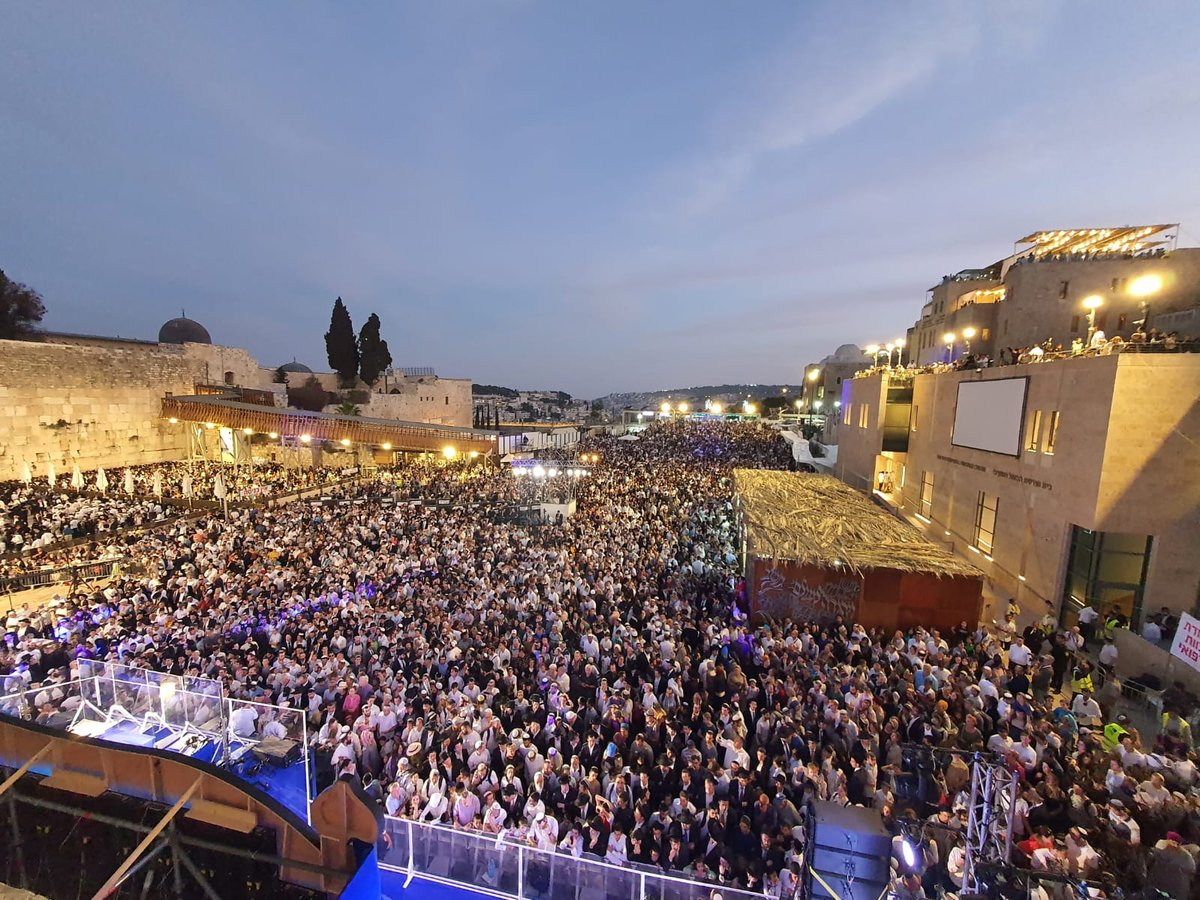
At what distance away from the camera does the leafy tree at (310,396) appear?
38.8 metres

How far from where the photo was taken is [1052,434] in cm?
1150

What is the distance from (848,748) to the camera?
20.8 feet

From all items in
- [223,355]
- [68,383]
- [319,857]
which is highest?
[223,355]

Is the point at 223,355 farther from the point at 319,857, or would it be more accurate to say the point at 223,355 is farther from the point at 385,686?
the point at 319,857

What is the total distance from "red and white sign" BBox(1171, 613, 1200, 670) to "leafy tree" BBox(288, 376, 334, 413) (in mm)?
43087

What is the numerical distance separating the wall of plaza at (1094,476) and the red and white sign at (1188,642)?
273cm

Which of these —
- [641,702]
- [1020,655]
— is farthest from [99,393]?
[1020,655]

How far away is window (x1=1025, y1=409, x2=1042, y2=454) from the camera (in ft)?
39.2

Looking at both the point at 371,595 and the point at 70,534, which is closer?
the point at 371,595

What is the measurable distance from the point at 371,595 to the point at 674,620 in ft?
22.7

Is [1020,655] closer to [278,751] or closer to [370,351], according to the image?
[278,751]

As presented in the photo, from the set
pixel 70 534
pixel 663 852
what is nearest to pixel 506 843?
pixel 663 852

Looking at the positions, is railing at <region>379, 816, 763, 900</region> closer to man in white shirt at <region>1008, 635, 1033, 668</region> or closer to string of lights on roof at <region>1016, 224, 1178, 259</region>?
man in white shirt at <region>1008, 635, 1033, 668</region>

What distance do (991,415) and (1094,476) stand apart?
428cm
